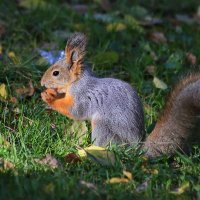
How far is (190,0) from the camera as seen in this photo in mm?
6551

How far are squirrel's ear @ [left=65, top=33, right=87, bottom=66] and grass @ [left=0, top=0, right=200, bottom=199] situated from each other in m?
0.40

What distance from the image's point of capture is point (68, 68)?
395 cm

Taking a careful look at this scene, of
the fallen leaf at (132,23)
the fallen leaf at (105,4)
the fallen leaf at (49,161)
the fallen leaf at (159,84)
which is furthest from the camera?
the fallen leaf at (105,4)

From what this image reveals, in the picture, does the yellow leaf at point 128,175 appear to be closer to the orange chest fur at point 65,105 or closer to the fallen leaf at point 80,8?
the orange chest fur at point 65,105

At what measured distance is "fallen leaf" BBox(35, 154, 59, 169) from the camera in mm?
3307

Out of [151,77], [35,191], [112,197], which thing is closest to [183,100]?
[112,197]

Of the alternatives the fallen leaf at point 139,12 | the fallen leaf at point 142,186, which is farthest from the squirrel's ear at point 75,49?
the fallen leaf at point 139,12

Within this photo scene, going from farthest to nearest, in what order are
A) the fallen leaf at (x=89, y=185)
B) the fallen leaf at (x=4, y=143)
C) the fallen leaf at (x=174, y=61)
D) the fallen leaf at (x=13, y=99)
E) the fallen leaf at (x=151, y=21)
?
the fallen leaf at (x=151, y=21), the fallen leaf at (x=174, y=61), the fallen leaf at (x=13, y=99), the fallen leaf at (x=4, y=143), the fallen leaf at (x=89, y=185)

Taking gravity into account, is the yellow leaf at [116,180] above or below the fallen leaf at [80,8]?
below

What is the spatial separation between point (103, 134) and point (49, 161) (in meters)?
0.44

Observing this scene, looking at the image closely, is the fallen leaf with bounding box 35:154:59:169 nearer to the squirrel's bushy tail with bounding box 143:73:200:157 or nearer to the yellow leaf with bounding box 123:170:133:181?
the yellow leaf with bounding box 123:170:133:181

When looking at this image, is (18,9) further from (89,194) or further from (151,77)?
(89,194)

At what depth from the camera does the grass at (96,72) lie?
309 centimetres

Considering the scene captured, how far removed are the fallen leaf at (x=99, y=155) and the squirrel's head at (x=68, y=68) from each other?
1.87 feet
